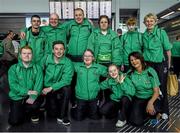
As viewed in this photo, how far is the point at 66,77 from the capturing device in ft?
13.8

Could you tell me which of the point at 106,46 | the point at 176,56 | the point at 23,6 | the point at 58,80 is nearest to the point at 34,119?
the point at 58,80

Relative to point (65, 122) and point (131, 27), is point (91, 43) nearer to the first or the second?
point (131, 27)

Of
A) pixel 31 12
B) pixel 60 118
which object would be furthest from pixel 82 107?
pixel 31 12

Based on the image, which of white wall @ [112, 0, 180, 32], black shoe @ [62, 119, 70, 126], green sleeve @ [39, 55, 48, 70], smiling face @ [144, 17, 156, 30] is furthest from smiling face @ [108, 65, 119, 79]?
white wall @ [112, 0, 180, 32]

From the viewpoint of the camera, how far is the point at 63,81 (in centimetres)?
416

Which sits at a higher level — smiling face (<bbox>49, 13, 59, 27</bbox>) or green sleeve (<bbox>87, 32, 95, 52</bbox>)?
smiling face (<bbox>49, 13, 59, 27</bbox>)

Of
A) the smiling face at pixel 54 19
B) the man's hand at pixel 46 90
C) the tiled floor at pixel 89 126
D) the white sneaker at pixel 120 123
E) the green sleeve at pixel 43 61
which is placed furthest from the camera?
the smiling face at pixel 54 19

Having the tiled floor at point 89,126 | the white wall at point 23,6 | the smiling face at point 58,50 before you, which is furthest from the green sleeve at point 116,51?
the white wall at point 23,6

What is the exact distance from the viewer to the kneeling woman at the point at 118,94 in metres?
3.96

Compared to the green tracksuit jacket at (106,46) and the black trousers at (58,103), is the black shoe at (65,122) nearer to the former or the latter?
the black trousers at (58,103)

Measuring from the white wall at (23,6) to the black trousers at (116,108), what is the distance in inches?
244

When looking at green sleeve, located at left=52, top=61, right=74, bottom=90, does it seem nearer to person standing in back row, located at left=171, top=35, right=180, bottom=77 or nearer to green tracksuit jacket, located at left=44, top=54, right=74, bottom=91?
green tracksuit jacket, located at left=44, top=54, right=74, bottom=91

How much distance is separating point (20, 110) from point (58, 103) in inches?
22.9

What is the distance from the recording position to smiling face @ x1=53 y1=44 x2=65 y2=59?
409 cm
